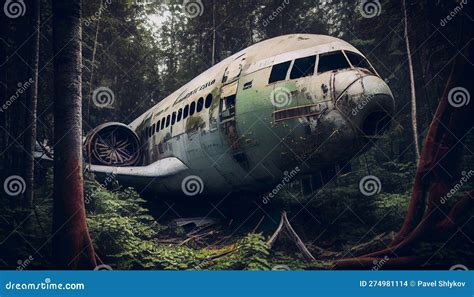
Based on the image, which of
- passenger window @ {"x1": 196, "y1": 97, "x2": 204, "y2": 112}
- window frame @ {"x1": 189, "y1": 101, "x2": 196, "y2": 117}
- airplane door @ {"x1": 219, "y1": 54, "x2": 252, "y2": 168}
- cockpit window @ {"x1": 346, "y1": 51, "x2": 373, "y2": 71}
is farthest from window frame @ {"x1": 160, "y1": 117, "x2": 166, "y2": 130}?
cockpit window @ {"x1": 346, "y1": 51, "x2": 373, "y2": 71}

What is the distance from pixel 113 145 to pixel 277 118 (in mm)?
9333

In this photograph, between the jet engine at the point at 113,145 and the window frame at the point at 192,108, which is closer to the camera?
the window frame at the point at 192,108

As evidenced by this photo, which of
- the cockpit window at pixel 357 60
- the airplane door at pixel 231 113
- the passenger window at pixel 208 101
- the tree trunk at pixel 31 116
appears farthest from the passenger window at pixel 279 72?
the tree trunk at pixel 31 116

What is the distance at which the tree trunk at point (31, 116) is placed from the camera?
10.6m

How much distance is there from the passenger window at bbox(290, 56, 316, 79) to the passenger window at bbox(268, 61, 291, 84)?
19 centimetres

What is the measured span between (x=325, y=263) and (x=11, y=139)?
1037 centimetres

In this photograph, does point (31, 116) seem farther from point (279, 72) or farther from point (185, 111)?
point (279, 72)

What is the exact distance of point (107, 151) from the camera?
1573 cm

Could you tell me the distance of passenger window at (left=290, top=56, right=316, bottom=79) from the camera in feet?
29.8

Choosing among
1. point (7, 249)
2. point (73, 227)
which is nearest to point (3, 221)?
point (7, 249)

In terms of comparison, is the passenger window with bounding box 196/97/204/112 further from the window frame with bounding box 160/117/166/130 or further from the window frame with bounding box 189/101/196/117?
the window frame with bounding box 160/117/166/130

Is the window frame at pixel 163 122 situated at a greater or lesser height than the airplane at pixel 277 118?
greater

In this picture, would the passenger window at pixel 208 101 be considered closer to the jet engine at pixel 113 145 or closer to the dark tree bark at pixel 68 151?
the dark tree bark at pixel 68 151

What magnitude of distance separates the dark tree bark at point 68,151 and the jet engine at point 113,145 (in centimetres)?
734
